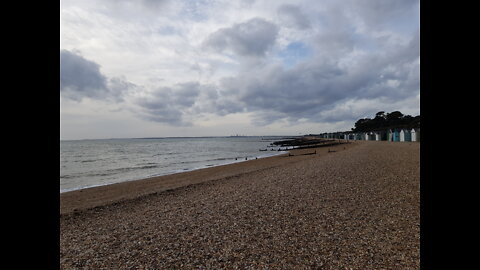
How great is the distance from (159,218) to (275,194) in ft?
14.8

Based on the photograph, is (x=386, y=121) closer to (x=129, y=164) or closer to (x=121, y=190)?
(x=129, y=164)

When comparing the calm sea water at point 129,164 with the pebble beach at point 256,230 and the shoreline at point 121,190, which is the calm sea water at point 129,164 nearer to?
the shoreline at point 121,190

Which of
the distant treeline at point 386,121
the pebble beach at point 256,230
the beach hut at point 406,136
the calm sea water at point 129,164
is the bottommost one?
the calm sea water at point 129,164

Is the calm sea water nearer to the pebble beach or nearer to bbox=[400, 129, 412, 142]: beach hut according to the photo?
the pebble beach

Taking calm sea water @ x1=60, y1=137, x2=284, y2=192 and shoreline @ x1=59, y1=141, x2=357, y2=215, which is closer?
shoreline @ x1=59, y1=141, x2=357, y2=215

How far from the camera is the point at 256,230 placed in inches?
241

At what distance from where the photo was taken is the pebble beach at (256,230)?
470cm

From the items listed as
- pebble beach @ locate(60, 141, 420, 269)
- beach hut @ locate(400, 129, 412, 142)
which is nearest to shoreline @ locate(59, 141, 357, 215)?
pebble beach @ locate(60, 141, 420, 269)

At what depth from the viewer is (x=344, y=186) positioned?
1040cm

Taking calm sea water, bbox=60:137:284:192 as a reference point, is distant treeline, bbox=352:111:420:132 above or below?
above

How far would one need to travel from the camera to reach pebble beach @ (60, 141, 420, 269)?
470 cm

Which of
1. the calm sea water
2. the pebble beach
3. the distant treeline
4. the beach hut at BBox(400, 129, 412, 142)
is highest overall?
the distant treeline

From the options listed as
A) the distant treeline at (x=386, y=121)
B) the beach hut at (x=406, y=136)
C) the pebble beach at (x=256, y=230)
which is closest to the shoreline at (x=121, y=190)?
the pebble beach at (x=256, y=230)
